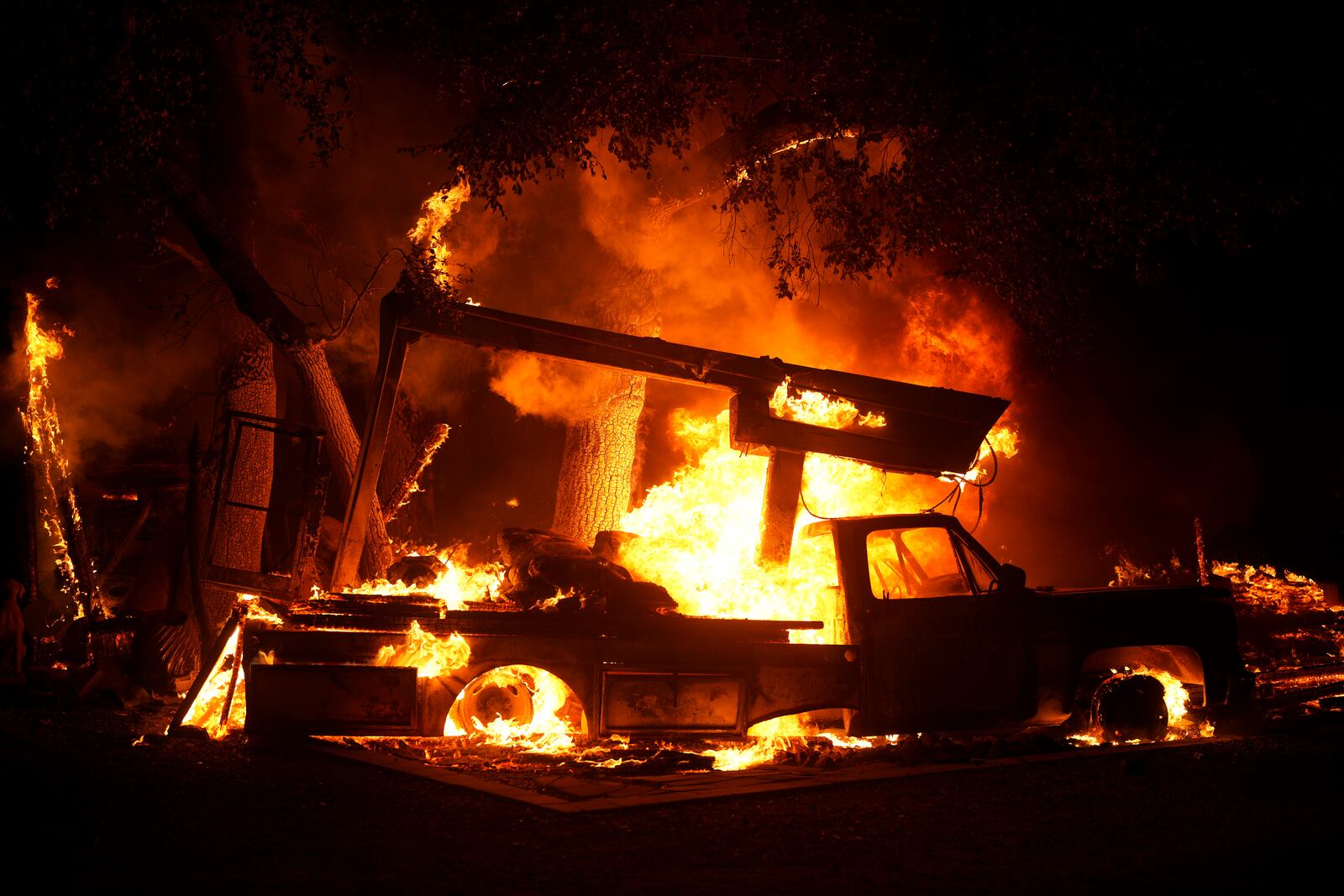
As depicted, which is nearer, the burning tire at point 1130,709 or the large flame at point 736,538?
the burning tire at point 1130,709

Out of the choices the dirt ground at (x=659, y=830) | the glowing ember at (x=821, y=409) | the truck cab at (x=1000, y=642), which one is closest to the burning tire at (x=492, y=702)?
the dirt ground at (x=659, y=830)

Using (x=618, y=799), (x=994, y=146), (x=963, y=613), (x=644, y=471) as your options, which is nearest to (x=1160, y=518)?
(x=644, y=471)

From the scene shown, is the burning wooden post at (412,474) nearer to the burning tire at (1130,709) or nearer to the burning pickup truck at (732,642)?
the burning pickup truck at (732,642)

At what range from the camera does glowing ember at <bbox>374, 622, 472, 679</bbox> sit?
289 inches

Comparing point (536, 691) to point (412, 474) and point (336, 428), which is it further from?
point (336, 428)

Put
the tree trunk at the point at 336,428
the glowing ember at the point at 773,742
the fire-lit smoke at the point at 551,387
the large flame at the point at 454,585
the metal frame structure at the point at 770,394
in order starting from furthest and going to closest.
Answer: the fire-lit smoke at the point at 551,387 → the tree trunk at the point at 336,428 → the metal frame structure at the point at 770,394 → the large flame at the point at 454,585 → the glowing ember at the point at 773,742

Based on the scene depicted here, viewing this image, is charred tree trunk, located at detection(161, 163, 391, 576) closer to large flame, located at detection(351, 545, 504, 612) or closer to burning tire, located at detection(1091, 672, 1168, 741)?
large flame, located at detection(351, 545, 504, 612)

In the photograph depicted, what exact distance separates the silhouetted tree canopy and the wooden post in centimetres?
385

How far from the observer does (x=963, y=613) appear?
805cm

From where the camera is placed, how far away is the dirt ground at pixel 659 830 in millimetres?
4574

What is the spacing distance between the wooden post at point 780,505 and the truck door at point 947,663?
1220mm

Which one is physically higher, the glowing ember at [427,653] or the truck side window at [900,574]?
the truck side window at [900,574]

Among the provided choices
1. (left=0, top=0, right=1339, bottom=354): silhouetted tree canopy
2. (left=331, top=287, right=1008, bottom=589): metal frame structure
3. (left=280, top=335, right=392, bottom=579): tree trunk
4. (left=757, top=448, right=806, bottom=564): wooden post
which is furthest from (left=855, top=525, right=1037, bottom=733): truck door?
(left=280, top=335, right=392, bottom=579): tree trunk

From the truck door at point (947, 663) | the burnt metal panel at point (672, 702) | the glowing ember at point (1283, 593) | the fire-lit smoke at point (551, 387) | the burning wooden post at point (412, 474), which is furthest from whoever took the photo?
the glowing ember at point (1283, 593)
